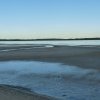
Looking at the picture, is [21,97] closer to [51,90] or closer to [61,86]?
[51,90]

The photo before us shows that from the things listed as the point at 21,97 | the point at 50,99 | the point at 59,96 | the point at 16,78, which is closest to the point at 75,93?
the point at 59,96

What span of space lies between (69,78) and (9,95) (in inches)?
195

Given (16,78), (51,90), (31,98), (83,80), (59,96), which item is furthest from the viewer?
(16,78)

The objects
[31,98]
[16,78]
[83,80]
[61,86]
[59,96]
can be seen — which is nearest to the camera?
[31,98]

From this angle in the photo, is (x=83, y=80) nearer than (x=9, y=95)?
No

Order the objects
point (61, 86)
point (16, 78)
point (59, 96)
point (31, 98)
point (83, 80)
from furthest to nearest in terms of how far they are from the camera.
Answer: point (16, 78)
point (83, 80)
point (61, 86)
point (59, 96)
point (31, 98)

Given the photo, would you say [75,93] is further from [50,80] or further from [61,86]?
[50,80]

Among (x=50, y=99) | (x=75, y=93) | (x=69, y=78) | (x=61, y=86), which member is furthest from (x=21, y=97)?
(x=69, y=78)

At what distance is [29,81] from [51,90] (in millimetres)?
2270

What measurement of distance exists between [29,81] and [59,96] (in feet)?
11.1

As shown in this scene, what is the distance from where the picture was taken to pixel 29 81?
458 inches

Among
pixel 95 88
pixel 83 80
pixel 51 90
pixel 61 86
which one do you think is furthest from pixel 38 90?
pixel 83 80

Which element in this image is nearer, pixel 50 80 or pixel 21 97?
pixel 21 97

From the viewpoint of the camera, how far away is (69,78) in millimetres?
12250
